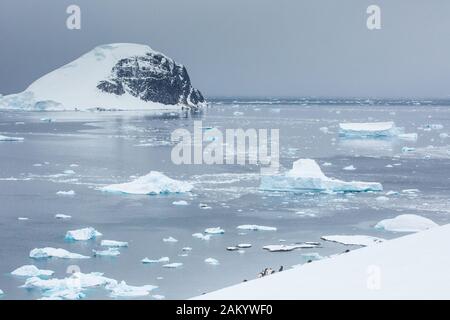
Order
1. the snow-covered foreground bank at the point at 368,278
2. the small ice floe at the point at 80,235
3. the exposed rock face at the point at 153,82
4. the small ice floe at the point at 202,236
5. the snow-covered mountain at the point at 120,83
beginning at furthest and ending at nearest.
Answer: the exposed rock face at the point at 153,82 < the snow-covered mountain at the point at 120,83 < the small ice floe at the point at 202,236 < the small ice floe at the point at 80,235 < the snow-covered foreground bank at the point at 368,278

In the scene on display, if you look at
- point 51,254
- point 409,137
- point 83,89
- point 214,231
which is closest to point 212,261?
point 214,231

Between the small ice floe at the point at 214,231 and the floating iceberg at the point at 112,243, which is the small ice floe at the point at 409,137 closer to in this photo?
the small ice floe at the point at 214,231

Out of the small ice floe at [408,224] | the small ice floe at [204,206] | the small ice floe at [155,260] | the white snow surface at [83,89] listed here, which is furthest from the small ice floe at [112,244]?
the white snow surface at [83,89]

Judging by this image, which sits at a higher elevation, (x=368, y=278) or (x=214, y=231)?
(x=368, y=278)

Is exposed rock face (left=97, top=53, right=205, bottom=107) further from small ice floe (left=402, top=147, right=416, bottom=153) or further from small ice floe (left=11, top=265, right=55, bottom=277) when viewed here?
small ice floe (left=11, top=265, right=55, bottom=277)

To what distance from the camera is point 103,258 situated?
8.70 metres

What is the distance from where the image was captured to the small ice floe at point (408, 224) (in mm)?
10148

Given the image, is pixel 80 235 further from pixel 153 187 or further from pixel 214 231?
pixel 153 187

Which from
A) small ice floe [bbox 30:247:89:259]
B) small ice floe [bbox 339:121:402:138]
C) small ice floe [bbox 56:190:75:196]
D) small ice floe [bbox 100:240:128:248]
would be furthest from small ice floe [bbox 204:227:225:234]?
small ice floe [bbox 339:121:402:138]

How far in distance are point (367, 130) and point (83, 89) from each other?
56.6m

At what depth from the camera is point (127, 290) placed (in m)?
7.16

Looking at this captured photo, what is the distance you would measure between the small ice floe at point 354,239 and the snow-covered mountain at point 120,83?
6638 centimetres

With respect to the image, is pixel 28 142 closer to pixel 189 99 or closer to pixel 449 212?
pixel 449 212
